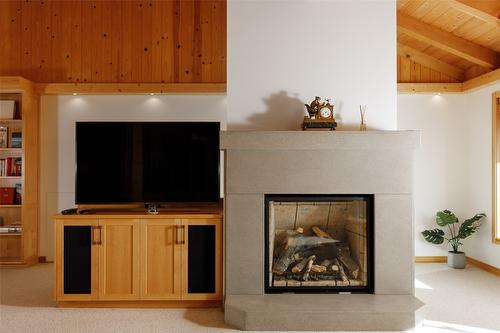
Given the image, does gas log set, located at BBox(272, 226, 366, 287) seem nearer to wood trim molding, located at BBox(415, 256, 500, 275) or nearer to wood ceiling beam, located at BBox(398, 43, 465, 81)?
wood trim molding, located at BBox(415, 256, 500, 275)

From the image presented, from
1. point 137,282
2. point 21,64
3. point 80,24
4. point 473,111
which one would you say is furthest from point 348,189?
point 21,64

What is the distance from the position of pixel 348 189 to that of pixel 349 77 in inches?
37.8

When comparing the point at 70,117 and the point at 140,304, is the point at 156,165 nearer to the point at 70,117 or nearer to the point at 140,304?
the point at 140,304

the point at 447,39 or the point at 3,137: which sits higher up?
the point at 447,39

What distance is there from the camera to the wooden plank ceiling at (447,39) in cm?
428

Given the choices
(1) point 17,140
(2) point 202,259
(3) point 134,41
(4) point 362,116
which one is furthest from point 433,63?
(1) point 17,140

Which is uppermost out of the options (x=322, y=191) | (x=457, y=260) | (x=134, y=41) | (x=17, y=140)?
(x=134, y=41)

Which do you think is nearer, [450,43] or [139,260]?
[139,260]

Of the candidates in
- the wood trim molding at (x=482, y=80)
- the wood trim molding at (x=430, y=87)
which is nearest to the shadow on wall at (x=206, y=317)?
the wood trim molding at (x=430, y=87)

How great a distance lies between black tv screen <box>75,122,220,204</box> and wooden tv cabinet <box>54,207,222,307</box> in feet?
1.50

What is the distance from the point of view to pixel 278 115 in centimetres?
374

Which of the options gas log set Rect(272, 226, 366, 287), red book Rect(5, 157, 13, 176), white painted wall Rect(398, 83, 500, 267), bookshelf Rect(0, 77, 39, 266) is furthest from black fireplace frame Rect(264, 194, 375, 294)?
red book Rect(5, 157, 13, 176)

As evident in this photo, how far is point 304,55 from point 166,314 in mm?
2437

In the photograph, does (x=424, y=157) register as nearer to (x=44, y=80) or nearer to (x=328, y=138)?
(x=328, y=138)
